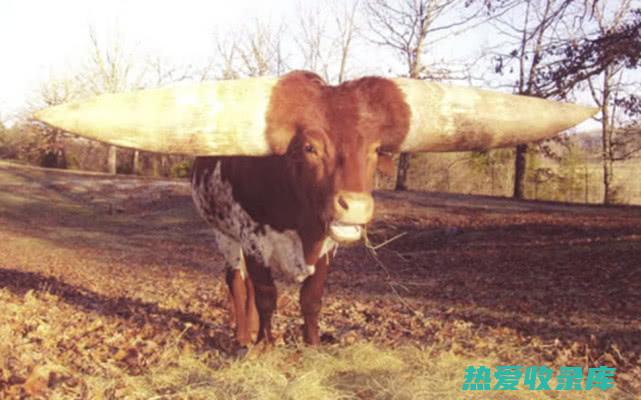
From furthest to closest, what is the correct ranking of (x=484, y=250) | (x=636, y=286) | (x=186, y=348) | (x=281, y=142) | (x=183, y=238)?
(x=183, y=238) < (x=484, y=250) < (x=636, y=286) < (x=186, y=348) < (x=281, y=142)

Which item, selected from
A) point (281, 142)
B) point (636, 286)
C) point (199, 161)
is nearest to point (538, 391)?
point (281, 142)

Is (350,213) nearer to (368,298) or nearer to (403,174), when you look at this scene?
(368,298)

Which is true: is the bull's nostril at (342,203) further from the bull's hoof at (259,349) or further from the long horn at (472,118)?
the bull's hoof at (259,349)

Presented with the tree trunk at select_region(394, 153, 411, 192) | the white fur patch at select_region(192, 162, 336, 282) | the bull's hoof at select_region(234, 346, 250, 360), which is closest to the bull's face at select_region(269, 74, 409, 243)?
the white fur patch at select_region(192, 162, 336, 282)

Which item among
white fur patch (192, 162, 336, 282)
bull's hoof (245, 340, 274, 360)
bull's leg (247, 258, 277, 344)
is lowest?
bull's hoof (245, 340, 274, 360)

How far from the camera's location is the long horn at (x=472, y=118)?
12.4ft

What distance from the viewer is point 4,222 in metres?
20.2

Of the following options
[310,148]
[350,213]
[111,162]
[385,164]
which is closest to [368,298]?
[385,164]

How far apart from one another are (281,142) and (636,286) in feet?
20.7

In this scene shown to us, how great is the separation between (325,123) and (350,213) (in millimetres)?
586

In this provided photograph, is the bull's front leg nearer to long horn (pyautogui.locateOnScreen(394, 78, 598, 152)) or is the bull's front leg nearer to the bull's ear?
the bull's ear

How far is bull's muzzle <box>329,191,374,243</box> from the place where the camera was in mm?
3186

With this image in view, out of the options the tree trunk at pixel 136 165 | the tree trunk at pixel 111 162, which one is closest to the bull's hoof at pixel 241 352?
the tree trunk at pixel 111 162

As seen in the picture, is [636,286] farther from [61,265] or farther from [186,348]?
[61,265]
